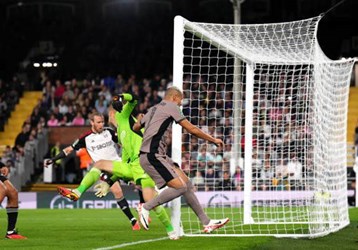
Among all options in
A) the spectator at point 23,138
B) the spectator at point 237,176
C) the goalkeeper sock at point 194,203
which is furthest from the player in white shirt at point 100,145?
the spectator at point 23,138

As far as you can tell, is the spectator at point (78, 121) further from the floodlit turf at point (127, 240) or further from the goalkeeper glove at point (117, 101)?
the goalkeeper glove at point (117, 101)

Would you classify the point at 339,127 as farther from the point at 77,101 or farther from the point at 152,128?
the point at 77,101

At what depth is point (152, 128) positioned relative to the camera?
13.1m

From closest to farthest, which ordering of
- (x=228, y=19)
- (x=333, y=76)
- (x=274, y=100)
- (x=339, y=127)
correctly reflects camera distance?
(x=333, y=76) < (x=339, y=127) < (x=274, y=100) < (x=228, y=19)

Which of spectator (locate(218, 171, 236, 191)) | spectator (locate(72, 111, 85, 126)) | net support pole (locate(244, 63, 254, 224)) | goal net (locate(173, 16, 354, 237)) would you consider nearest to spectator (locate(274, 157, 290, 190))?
goal net (locate(173, 16, 354, 237))

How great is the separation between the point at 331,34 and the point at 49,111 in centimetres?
1306

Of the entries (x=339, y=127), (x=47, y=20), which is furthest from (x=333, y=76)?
(x=47, y=20)

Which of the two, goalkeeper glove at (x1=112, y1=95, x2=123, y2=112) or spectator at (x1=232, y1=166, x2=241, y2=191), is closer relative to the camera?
goalkeeper glove at (x1=112, y1=95, x2=123, y2=112)

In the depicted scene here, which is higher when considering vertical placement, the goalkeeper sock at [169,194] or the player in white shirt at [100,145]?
the player in white shirt at [100,145]

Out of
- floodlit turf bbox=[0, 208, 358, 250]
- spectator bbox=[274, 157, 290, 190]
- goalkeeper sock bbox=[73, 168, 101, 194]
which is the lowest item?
floodlit turf bbox=[0, 208, 358, 250]

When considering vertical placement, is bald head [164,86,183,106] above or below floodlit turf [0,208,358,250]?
above

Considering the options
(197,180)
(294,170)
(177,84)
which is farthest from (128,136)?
(197,180)

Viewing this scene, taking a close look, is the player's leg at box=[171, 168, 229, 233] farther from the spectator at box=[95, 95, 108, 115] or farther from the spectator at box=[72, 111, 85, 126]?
the spectator at box=[95, 95, 108, 115]

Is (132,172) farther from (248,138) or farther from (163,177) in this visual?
(248,138)
